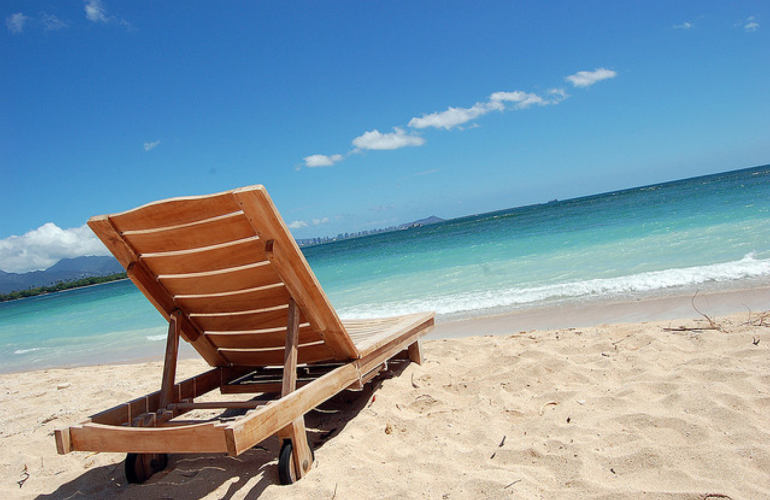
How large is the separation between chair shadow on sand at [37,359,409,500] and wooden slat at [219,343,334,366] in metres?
0.44

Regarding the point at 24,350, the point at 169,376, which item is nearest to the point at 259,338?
the point at 169,376

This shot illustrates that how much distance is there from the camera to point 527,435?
2.26 m

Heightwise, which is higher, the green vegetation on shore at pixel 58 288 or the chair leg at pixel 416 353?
the green vegetation on shore at pixel 58 288

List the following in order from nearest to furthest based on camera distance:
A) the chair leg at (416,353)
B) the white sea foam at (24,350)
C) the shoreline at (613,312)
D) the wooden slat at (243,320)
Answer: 1. the wooden slat at (243,320)
2. the chair leg at (416,353)
3. the shoreline at (613,312)
4. the white sea foam at (24,350)

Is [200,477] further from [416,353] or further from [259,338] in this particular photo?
[416,353]

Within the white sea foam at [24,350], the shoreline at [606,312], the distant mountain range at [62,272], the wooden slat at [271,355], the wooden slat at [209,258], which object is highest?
the distant mountain range at [62,272]

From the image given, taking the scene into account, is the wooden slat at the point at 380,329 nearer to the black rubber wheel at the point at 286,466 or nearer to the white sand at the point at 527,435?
the white sand at the point at 527,435

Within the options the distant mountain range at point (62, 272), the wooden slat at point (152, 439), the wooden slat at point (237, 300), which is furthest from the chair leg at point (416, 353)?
the distant mountain range at point (62, 272)

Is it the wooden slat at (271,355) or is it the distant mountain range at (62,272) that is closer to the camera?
the wooden slat at (271,355)

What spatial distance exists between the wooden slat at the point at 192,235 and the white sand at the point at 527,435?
1134 mm

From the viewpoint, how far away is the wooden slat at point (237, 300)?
2.37m

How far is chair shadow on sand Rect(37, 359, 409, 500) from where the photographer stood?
2152mm

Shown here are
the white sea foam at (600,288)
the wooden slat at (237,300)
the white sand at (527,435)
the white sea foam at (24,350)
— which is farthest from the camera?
the white sea foam at (24,350)

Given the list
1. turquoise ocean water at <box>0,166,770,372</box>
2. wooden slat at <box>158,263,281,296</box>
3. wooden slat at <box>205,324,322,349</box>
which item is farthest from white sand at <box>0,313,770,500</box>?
turquoise ocean water at <box>0,166,770,372</box>
